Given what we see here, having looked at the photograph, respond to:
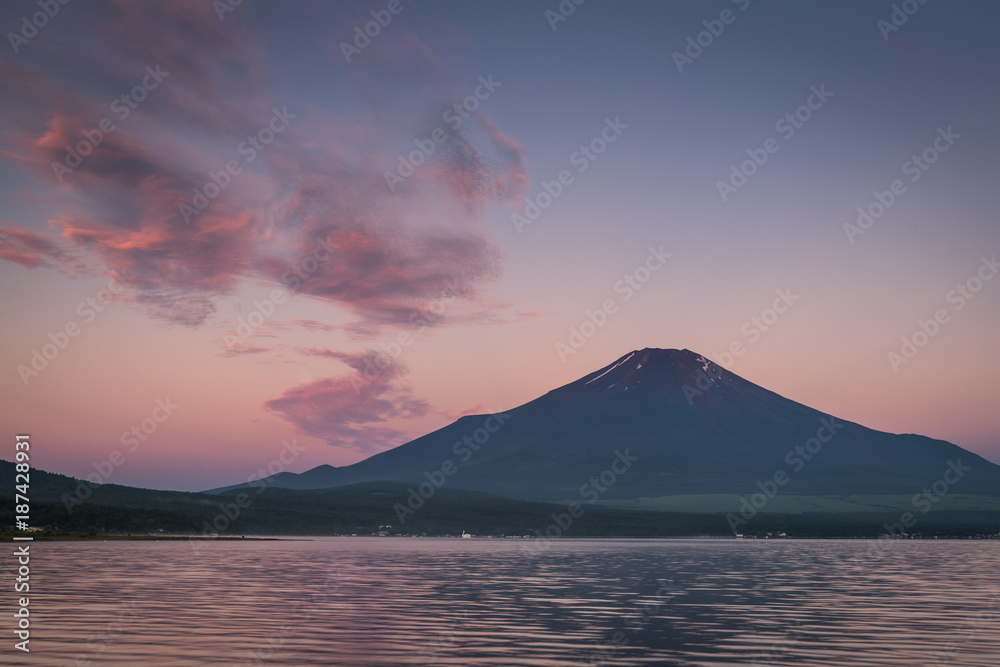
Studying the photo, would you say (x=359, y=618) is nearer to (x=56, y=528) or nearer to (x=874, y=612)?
(x=874, y=612)

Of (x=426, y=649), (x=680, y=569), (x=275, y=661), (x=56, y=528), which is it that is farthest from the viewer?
(x=56, y=528)

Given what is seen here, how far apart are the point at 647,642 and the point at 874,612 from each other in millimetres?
15665

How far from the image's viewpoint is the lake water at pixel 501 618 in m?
28.6

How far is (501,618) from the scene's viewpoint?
3809cm

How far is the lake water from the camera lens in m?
28.6

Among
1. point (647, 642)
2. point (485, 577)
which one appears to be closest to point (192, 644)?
point (647, 642)

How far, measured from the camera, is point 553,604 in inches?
1752

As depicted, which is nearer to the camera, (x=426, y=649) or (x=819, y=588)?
(x=426, y=649)

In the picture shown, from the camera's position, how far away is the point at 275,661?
27.0m

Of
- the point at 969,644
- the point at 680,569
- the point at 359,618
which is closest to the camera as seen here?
the point at 969,644

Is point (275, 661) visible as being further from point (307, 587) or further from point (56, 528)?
point (56, 528)

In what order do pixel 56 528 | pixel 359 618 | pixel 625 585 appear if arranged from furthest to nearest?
pixel 56 528 → pixel 625 585 → pixel 359 618

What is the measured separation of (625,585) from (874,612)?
59.8ft

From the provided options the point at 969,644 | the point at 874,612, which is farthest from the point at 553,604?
the point at 969,644
